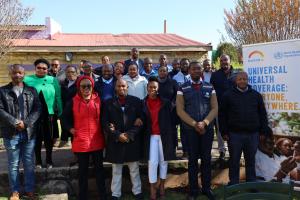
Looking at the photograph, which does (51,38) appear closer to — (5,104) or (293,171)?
(5,104)

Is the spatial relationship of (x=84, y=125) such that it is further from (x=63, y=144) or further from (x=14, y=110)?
(x=63, y=144)

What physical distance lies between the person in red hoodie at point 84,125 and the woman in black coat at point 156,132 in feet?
2.34

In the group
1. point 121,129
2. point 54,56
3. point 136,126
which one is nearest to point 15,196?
point 121,129

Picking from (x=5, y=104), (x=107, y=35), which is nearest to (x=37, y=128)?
(x=5, y=104)

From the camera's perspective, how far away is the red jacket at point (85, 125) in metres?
5.36

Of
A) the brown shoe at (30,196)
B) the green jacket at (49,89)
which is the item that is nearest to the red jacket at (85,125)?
the green jacket at (49,89)

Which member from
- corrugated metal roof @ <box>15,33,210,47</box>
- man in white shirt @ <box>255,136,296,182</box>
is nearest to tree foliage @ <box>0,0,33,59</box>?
corrugated metal roof @ <box>15,33,210,47</box>

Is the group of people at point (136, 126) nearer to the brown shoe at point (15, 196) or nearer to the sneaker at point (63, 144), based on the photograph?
the brown shoe at point (15, 196)

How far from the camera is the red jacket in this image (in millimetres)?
5359

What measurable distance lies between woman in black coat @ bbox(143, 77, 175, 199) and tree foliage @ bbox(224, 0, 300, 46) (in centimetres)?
1184

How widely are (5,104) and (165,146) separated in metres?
2.40

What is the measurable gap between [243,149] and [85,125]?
2.46 m

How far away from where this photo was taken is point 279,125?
18.9ft

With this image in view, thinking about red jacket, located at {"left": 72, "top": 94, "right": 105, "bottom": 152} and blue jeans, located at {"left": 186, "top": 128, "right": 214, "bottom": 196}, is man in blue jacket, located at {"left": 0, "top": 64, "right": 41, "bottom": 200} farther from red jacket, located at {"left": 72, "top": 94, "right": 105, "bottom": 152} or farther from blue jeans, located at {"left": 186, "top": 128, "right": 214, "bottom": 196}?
blue jeans, located at {"left": 186, "top": 128, "right": 214, "bottom": 196}
